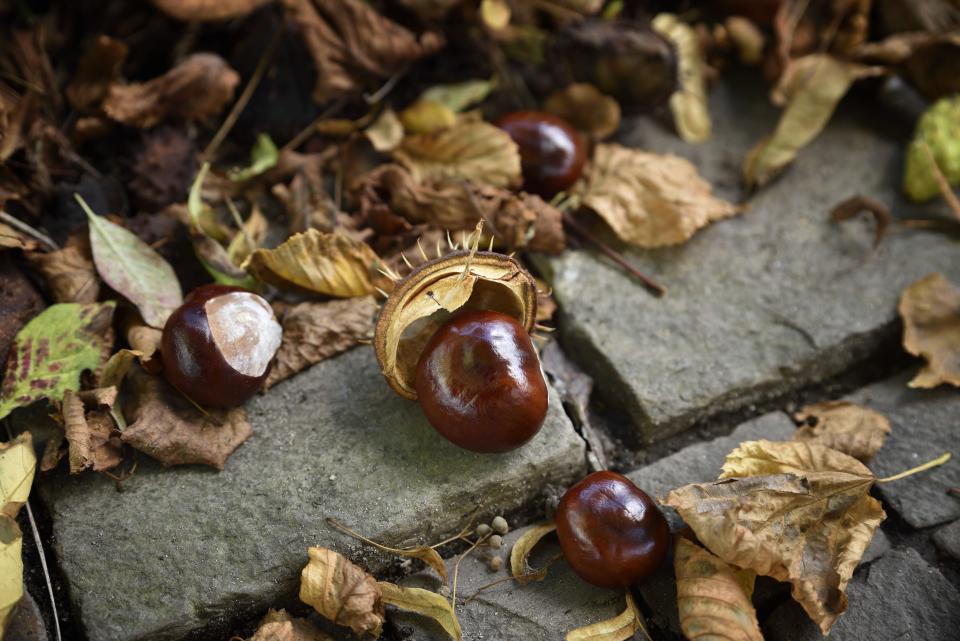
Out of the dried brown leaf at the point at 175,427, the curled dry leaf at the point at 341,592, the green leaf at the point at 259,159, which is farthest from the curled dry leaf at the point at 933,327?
the green leaf at the point at 259,159

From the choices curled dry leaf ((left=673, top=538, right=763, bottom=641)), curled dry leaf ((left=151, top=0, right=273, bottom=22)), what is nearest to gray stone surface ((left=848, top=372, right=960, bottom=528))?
curled dry leaf ((left=673, top=538, right=763, bottom=641))

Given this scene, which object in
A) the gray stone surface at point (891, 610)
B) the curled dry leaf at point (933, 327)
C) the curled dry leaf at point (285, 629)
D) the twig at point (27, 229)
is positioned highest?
the curled dry leaf at point (933, 327)

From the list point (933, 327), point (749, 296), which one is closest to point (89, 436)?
point (749, 296)

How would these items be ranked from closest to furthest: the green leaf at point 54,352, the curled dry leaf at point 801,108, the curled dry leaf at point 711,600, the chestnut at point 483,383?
the curled dry leaf at point 711,600
the chestnut at point 483,383
the green leaf at point 54,352
the curled dry leaf at point 801,108

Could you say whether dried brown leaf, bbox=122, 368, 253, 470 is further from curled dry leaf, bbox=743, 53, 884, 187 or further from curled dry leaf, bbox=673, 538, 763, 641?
curled dry leaf, bbox=743, 53, 884, 187

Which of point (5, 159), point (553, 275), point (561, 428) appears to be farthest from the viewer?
point (553, 275)

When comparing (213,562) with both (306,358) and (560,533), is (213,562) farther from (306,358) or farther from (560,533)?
(560,533)

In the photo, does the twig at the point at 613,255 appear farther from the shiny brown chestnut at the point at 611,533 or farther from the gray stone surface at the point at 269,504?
the shiny brown chestnut at the point at 611,533

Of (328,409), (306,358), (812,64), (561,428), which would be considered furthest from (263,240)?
(812,64)
